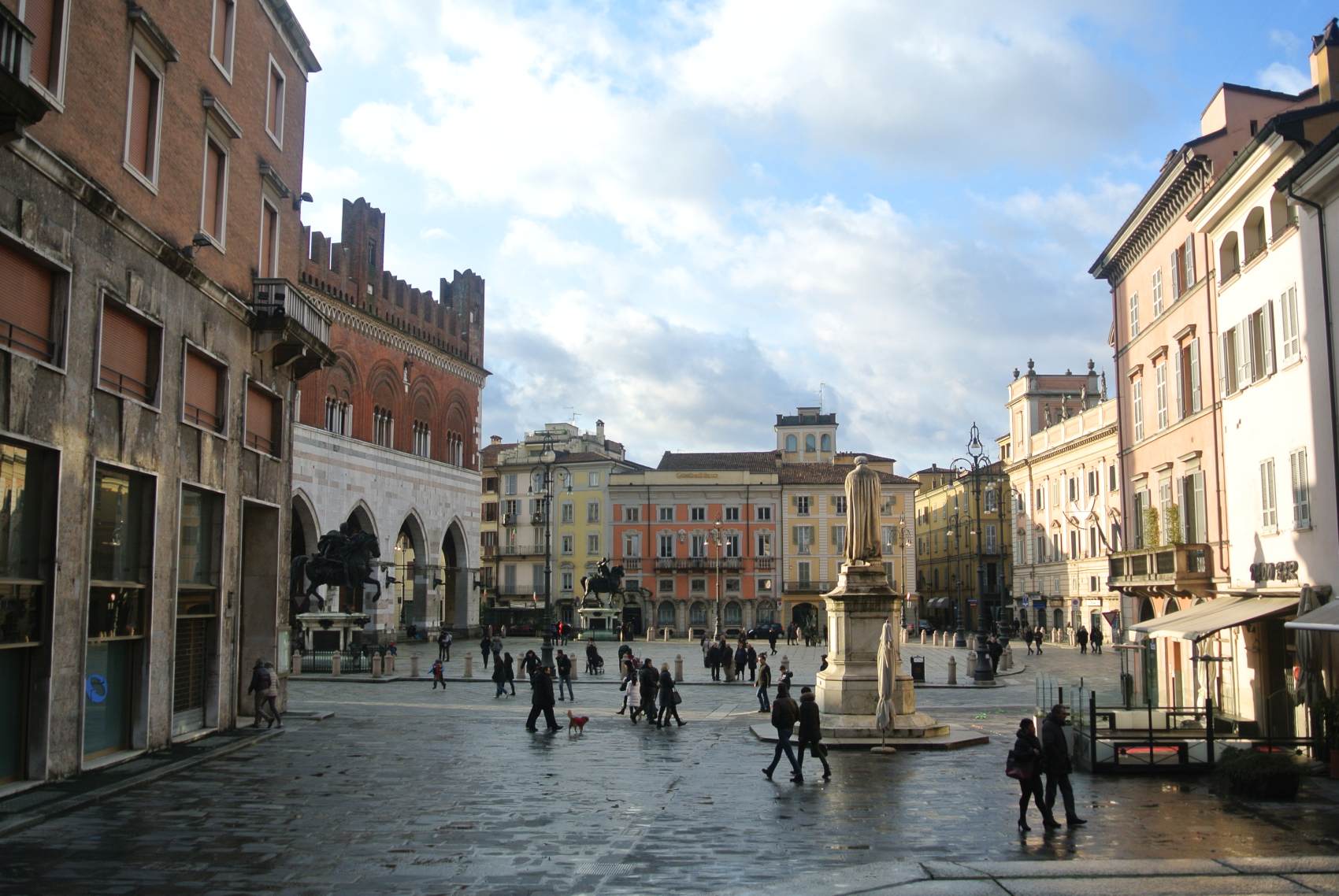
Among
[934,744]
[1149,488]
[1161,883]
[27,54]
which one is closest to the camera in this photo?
[1161,883]

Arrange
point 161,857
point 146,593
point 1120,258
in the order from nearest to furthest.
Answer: point 161,857
point 146,593
point 1120,258

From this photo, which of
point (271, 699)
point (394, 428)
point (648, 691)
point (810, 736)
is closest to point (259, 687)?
point (271, 699)

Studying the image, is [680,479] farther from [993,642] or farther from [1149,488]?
[1149,488]

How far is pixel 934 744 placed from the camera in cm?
2092

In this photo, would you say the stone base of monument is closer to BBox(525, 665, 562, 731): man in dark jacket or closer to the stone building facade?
BBox(525, 665, 562, 731): man in dark jacket

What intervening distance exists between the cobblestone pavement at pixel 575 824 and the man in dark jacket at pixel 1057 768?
47 cm

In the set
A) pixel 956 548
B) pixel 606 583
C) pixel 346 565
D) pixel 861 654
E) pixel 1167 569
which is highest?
pixel 956 548

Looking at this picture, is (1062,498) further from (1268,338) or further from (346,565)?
(1268,338)

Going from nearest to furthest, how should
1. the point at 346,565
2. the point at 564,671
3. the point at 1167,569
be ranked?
the point at 1167,569, the point at 564,671, the point at 346,565

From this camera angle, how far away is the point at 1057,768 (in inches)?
536

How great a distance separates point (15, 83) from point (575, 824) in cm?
948

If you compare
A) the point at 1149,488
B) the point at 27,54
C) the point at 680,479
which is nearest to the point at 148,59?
the point at 27,54

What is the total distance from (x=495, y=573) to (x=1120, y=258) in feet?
213

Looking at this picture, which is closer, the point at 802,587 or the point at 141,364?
the point at 141,364
